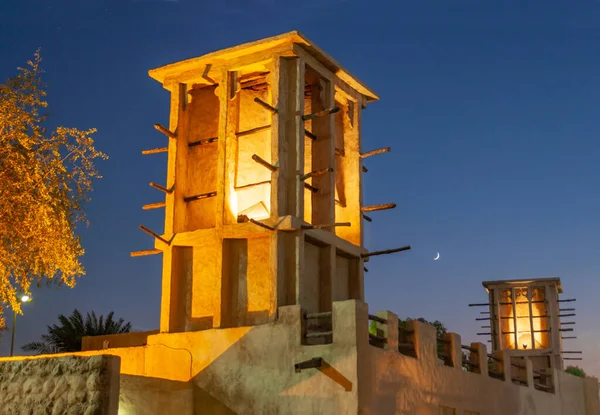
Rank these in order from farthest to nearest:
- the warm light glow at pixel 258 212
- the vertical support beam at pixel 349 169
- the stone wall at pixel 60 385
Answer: the vertical support beam at pixel 349 169
the warm light glow at pixel 258 212
the stone wall at pixel 60 385

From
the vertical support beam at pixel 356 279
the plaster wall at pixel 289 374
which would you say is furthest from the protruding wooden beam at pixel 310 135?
the plaster wall at pixel 289 374

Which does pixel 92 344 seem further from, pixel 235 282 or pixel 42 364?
pixel 42 364

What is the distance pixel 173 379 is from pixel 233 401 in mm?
1643

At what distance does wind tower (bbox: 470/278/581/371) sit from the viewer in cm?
3169

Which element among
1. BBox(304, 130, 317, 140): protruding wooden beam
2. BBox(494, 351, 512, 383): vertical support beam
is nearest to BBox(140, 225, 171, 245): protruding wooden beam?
BBox(304, 130, 317, 140): protruding wooden beam

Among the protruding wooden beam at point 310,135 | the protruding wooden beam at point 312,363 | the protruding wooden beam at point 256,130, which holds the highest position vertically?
the protruding wooden beam at point 310,135

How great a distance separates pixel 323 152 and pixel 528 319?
16144mm

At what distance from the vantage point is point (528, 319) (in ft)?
107

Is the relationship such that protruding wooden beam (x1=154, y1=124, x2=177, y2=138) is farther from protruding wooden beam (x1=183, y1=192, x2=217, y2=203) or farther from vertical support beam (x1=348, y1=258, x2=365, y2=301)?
vertical support beam (x1=348, y1=258, x2=365, y2=301)

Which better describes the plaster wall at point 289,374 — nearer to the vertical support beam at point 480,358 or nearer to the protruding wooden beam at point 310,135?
the vertical support beam at point 480,358

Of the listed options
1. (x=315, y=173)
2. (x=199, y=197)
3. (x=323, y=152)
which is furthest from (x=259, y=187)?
(x=323, y=152)

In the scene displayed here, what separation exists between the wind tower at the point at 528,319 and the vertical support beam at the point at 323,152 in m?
15.1

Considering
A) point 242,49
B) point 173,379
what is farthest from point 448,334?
point 242,49

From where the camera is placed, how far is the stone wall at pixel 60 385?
13.4 metres
